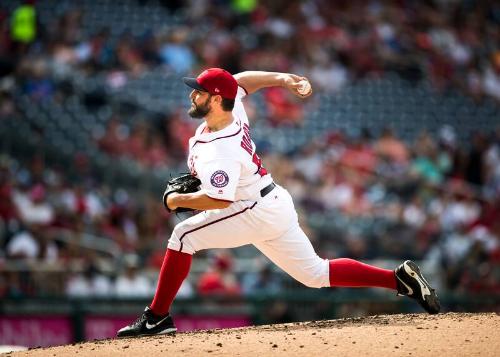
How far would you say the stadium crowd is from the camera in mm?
11172

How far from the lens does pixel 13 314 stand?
10375mm

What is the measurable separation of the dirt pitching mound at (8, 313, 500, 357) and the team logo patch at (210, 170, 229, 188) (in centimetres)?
94

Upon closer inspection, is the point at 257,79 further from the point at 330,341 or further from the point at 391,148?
the point at 391,148

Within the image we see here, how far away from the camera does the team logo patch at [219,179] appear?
568cm

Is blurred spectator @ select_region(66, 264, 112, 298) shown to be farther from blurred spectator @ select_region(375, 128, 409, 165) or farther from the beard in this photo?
the beard

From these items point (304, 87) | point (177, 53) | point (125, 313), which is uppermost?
point (177, 53)

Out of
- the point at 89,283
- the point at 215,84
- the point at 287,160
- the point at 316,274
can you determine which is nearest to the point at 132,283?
the point at 89,283

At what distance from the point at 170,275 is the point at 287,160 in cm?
735

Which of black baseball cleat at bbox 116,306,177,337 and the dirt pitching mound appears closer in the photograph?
the dirt pitching mound

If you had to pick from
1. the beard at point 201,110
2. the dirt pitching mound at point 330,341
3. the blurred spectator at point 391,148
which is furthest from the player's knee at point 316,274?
the blurred spectator at point 391,148

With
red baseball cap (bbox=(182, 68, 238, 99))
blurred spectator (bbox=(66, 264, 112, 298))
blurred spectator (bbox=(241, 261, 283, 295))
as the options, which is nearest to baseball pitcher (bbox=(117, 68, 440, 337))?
red baseball cap (bbox=(182, 68, 238, 99))

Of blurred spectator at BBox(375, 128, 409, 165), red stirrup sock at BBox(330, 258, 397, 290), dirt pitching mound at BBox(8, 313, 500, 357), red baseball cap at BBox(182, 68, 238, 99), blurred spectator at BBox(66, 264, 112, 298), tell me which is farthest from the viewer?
blurred spectator at BBox(375, 128, 409, 165)

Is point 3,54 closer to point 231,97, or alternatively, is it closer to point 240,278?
point 240,278

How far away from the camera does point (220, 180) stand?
568 cm
